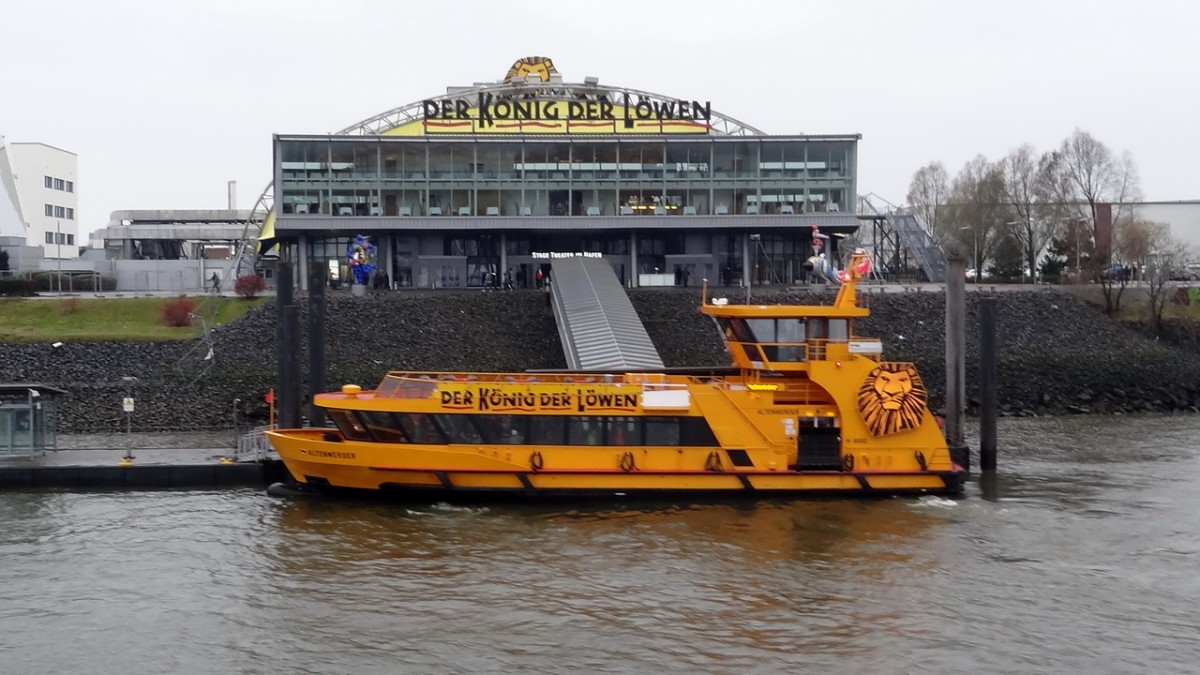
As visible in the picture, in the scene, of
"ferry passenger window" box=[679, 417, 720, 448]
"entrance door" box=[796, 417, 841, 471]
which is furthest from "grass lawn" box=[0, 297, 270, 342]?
"entrance door" box=[796, 417, 841, 471]

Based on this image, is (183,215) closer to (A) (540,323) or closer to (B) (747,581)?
(A) (540,323)

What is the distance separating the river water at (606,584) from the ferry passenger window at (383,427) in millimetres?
1615

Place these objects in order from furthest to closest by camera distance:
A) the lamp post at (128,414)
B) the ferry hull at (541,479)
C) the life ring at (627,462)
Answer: the lamp post at (128,414) → the life ring at (627,462) → the ferry hull at (541,479)

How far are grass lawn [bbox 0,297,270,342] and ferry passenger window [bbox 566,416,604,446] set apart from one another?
2541 cm

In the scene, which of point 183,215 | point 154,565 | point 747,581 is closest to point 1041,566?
point 747,581

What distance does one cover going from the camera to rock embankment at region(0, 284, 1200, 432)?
4097cm

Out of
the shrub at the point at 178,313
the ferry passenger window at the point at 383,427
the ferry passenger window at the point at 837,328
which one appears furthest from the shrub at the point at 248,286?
the ferry passenger window at the point at 837,328

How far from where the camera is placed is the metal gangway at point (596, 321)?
42500 millimetres

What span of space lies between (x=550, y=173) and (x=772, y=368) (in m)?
32.7

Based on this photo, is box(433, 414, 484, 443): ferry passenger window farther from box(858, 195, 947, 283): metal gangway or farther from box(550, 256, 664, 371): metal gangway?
box(858, 195, 947, 283): metal gangway

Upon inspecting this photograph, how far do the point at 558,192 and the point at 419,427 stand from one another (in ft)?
111

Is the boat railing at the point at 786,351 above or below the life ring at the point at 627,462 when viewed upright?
above

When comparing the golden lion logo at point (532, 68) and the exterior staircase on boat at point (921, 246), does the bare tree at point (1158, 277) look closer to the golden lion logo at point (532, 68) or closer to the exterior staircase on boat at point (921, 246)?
the exterior staircase on boat at point (921, 246)

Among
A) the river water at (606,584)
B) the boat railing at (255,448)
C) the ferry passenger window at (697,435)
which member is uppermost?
the ferry passenger window at (697,435)
